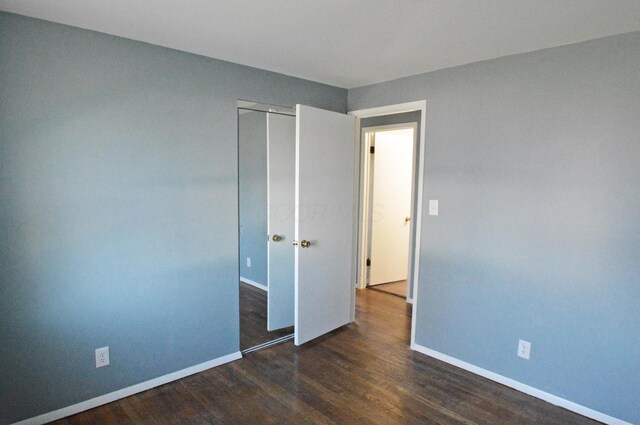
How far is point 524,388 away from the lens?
246 cm

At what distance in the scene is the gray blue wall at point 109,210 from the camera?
1.93m

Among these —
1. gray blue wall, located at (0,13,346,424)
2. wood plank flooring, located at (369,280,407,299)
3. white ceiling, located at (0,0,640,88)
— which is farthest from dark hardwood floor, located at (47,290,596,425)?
white ceiling, located at (0,0,640,88)

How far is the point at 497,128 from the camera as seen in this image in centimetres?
250

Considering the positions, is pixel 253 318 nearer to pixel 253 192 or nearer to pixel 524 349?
pixel 253 192

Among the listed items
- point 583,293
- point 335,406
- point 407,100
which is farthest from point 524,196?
point 335,406

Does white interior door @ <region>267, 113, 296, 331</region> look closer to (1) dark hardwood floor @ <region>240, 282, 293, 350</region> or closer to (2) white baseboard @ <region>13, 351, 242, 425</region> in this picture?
(1) dark hardwood floor @ <region>240, 282, 293, 350</region>

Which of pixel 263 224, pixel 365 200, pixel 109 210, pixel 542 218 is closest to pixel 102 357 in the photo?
pixel 109 210

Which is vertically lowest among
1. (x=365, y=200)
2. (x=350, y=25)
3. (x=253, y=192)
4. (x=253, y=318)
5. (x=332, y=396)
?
(x=332, y=396)

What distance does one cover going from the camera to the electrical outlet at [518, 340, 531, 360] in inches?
95.9

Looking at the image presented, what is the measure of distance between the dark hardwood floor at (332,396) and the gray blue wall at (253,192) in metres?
0.76

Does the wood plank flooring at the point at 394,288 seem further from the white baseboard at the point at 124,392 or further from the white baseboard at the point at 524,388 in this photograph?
the white baseboard at the point at 124,392

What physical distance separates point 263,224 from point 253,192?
11.6 inches

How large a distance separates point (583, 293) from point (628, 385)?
543 millimetres

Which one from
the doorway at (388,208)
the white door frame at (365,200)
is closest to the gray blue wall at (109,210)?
the white door frame at (365,200)
